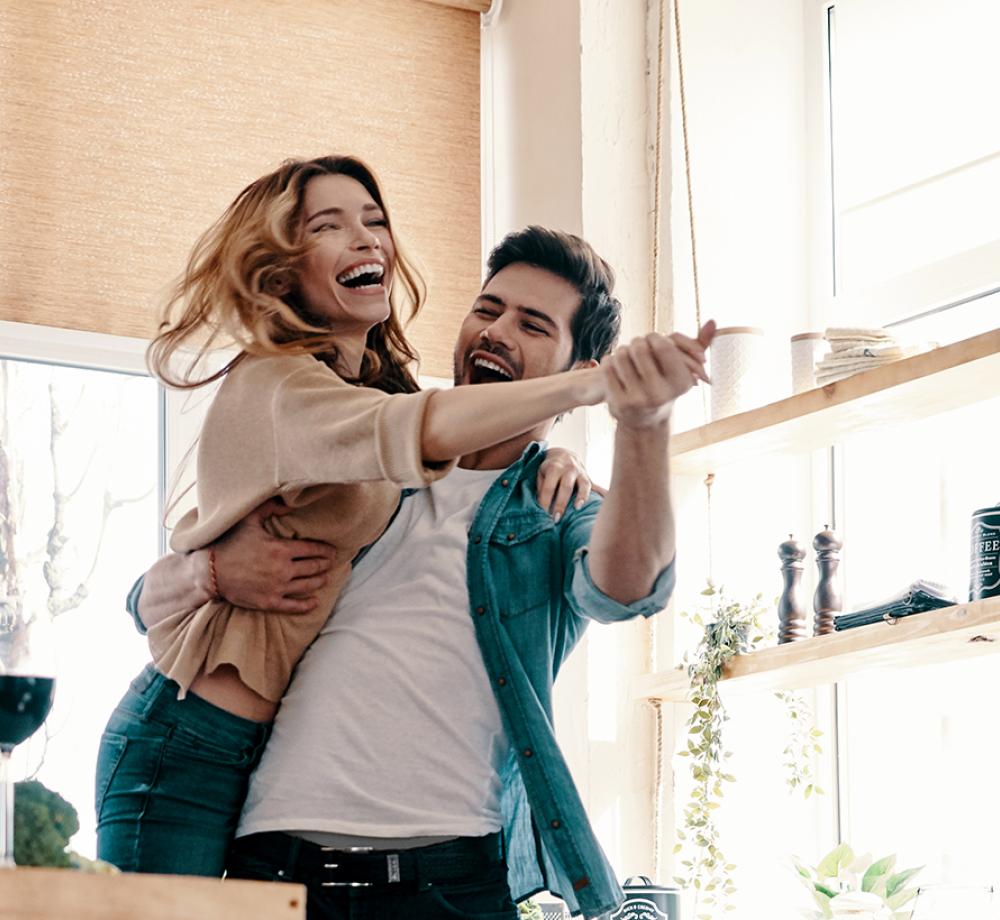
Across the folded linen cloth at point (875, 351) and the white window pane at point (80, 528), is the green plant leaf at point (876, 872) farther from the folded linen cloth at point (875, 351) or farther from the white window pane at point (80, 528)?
the white window pane at point (80, 528)

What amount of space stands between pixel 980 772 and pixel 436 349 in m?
1.23

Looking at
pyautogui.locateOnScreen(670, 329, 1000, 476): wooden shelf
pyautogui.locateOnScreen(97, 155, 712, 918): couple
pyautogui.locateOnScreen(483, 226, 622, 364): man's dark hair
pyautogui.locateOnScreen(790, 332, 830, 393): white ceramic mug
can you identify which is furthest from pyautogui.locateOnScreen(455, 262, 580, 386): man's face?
pyautogui.locateOnScreen(790, 332, 830, 393): white ceramic mug

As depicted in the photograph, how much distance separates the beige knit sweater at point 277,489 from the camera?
165 cm

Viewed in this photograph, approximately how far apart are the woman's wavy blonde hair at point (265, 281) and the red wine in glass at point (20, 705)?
638 mm

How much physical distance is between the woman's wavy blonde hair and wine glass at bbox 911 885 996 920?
1057 millimetres

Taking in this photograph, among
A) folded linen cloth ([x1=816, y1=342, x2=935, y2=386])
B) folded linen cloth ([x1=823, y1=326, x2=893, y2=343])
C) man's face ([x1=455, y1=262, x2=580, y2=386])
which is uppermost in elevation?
folded linen cloth ([x1=823, y1=326, x2=893, y2=343])

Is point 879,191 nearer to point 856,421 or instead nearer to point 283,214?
point 856,421

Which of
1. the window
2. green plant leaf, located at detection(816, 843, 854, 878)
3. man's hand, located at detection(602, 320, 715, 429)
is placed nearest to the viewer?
man's hand, located at detection(602, 320, 715, 429)

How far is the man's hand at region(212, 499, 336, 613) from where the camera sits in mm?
1749

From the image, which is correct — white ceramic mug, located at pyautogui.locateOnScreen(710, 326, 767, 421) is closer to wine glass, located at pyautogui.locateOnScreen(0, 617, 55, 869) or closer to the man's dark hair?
the man's dark hair

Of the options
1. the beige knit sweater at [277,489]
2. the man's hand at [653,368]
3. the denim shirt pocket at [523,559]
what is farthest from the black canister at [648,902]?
the man's hand at [653,368]

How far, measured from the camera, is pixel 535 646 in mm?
1814

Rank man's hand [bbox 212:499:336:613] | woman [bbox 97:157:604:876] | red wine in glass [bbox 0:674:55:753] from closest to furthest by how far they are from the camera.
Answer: red wine in glass [bbox 0:674:55:753] → woman [bbox 97:157:604:876] → man's hand [bbox 212:499:336:613]

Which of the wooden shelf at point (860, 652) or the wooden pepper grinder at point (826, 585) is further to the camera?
the wooden pepper grinder at point (826, 585)
